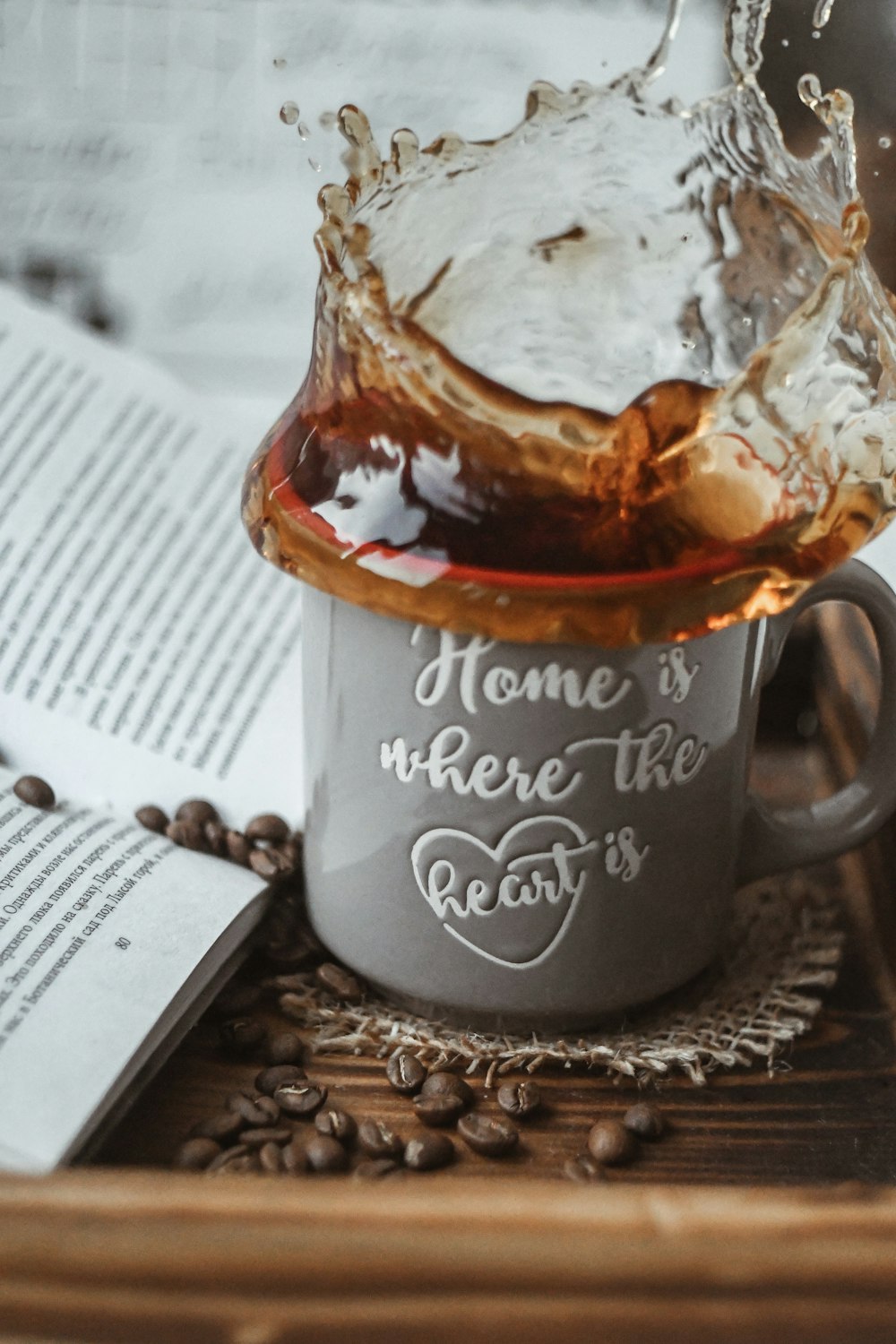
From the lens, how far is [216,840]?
0.62 metres

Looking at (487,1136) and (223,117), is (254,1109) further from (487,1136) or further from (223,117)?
(223,117)

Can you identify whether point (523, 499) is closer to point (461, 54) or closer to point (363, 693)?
point (363, 693)

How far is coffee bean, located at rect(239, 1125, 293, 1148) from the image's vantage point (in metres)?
0.48

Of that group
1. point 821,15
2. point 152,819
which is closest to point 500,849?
point 152,819

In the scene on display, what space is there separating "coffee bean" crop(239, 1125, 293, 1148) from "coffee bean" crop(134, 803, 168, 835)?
193 mm

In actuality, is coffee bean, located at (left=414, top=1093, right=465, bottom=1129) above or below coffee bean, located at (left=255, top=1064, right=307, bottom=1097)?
above

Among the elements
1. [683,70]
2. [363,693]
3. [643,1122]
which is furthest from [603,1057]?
[683,70]

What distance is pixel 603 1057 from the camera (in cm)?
52

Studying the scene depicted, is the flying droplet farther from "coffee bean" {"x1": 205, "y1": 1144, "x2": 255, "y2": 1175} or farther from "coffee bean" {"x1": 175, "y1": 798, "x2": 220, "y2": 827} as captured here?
"coffee bean" {"x1": 205, "y1": 1144, "x2": 255, "y2": 1175}

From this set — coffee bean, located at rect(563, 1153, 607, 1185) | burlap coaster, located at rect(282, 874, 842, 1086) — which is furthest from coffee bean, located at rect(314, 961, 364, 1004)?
coffee bean, located at rect(563, 1153, 607, 1185)

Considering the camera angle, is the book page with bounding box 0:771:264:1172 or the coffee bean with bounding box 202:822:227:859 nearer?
the book page with bounding box 0:771:264:1172

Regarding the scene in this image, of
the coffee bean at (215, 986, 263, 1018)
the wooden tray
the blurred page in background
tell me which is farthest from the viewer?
the blurred page in background


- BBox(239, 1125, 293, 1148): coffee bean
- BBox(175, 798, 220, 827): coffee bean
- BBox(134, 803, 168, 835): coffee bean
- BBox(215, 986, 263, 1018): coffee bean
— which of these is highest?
→ BBox(239, 1125, 293, 1148): coffee bean

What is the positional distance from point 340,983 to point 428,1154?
0.10m
